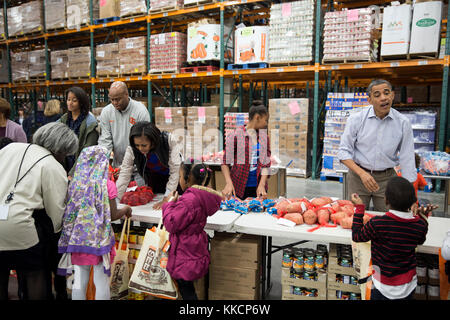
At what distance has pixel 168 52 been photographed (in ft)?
30.4

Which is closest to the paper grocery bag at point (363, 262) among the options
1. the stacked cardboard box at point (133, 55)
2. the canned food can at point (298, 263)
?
the canned food can at point (298, 263)

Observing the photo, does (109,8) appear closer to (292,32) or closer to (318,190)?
(292,32)

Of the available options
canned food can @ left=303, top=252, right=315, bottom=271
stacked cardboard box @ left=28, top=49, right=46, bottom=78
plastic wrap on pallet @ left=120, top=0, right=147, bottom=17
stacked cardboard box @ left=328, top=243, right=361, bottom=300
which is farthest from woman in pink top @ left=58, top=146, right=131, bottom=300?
stacked cardboard box @ left=28, top=49, right=46, bottom=78

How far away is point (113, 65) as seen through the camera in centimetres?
1027

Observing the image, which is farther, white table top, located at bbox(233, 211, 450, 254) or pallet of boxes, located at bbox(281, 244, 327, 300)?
pallet of boxes, located at bbox(281, 244, 327, 300)

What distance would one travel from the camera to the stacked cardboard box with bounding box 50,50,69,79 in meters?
11.2

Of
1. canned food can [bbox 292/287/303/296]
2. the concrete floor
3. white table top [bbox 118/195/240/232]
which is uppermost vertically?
white table top [bbox 118/195/240/232]

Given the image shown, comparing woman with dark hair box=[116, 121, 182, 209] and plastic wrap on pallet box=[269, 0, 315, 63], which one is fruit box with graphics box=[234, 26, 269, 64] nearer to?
plastic wrap on pallet box=[269, 0, 315, 63]

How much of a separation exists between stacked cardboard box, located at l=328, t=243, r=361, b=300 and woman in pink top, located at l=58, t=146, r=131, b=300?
63.2 inches

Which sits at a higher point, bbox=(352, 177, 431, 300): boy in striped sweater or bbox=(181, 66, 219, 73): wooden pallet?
bbox=(181, 66, 219, 73): wooden pallet

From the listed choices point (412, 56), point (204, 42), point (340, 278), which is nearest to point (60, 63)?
point (204, 42)

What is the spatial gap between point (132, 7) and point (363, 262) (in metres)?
9.55
